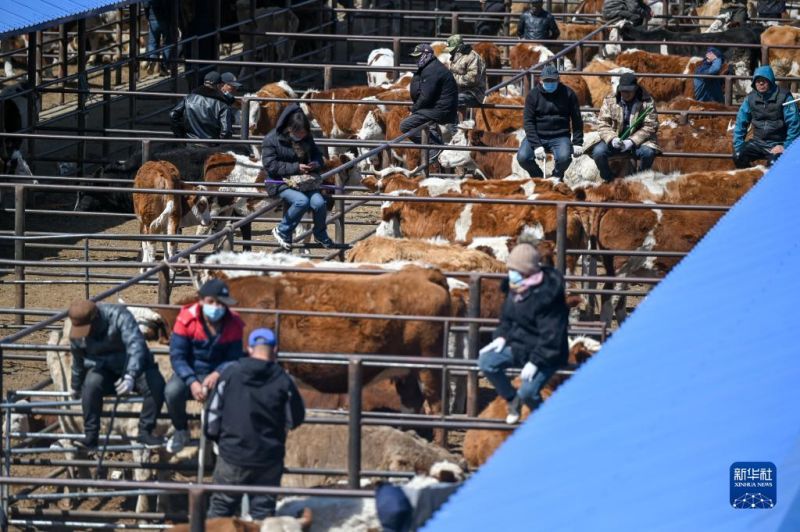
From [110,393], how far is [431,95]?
791cm

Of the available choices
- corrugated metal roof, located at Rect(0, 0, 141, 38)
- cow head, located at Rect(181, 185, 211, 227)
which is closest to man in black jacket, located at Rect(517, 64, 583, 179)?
cow head, located at Rect(181, 185, 211, 227)

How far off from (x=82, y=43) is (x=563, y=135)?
25.1 feet

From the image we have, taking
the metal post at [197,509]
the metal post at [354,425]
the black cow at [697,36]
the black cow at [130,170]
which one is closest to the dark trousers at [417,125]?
the black cow at [130,170]

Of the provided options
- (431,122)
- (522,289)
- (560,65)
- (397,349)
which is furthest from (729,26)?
(522,289)

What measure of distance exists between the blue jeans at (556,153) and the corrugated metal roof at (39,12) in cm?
609

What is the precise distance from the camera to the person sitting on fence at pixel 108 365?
385 inches

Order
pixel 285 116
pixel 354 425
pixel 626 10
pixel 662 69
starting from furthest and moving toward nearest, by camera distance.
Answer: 1. pixel 626 10
2. pixel 662 69
3. pixel 285 116
4. pixel 354 425

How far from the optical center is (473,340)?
37.2 feet

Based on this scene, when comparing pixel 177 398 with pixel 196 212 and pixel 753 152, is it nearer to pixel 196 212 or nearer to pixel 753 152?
pixel 196 212

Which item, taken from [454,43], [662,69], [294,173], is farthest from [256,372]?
[662,69]

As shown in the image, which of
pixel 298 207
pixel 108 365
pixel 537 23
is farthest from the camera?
pixel 537 23

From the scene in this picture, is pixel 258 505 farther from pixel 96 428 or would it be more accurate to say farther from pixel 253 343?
pixel 96 428

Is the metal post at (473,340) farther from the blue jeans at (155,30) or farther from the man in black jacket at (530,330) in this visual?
the blue jeans at (155,30)

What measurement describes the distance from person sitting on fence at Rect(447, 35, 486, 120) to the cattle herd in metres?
0.31
